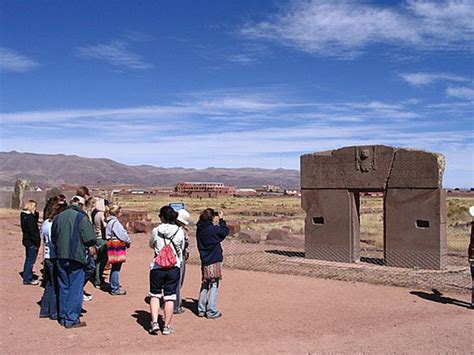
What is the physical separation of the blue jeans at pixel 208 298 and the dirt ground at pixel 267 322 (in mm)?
182

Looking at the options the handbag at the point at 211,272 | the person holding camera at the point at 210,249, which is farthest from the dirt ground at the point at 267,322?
the handbag at the point at 211,272

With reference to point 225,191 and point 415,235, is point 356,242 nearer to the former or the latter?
point 415,235

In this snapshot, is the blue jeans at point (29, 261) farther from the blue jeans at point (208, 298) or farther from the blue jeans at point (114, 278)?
the blue jeans at point (208, 298)

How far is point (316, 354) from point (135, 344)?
2221mm

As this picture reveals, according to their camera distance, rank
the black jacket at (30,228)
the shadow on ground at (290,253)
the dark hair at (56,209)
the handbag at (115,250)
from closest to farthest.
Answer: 1. the dark hair at (56,209)
2. the handbag at (115,250)
3. the black jacket at (30,228)
4. the shadow on ground at (290,253)

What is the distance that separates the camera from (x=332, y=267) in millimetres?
14703

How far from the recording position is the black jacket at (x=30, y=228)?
11.3 m

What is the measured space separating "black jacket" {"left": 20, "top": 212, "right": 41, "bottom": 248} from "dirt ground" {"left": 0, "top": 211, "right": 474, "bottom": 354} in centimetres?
91

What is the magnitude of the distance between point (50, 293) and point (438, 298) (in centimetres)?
669

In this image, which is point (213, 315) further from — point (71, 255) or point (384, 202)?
point (384, 202)

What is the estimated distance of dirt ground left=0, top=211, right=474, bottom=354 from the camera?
7.34 metres

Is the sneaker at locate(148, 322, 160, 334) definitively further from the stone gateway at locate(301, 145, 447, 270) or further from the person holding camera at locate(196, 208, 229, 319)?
the stone gateway at locate(301, 145, 447, 270)

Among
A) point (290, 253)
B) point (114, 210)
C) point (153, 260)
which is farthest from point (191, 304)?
point (290, 253)

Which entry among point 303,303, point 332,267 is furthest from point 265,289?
point 332,267
